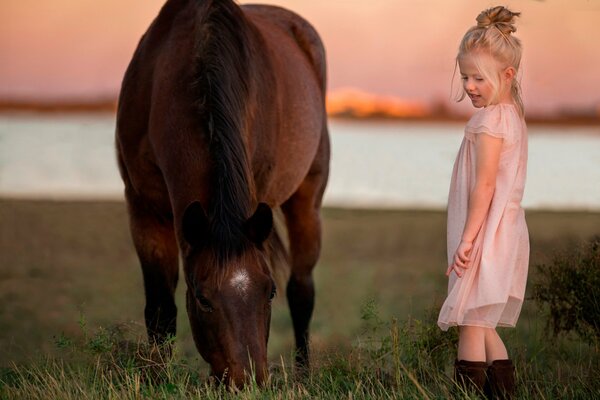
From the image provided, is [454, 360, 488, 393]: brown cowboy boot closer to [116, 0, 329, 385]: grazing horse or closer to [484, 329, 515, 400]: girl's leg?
[484, 329, 515, 400]: girl's leg

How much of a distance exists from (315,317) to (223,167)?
7.73 m

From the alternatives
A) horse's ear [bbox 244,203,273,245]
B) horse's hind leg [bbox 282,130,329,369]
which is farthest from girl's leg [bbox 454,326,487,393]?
horse's hind leg [bbox 282,130,329,369]

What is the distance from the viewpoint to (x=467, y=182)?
4406mm

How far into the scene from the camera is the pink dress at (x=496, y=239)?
4.27m

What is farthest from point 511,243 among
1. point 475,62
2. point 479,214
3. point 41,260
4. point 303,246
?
point 41,260

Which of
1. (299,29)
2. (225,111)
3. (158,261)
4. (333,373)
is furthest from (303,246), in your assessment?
(225,111)

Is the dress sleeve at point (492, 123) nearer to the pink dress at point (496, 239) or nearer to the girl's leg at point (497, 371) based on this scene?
the pink dress at point (496, 239)

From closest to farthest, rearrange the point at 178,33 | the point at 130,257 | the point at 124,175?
the point at 178,33 < the point at 124,175 < the point at 130,257

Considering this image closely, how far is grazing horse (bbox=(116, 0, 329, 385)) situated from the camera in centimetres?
424

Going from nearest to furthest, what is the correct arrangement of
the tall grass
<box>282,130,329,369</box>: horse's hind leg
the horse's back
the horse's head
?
the horse's head, the tall grass, the horse's back, <box>282,130,329,369</box>: horse's hind leg

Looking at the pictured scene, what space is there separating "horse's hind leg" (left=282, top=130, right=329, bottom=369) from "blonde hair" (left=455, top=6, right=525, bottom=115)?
11.2 feet

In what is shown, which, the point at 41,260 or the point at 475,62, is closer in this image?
the point at 475,62

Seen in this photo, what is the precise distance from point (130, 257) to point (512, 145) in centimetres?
1402

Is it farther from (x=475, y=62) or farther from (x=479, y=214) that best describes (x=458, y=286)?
(x=475, y=62)
